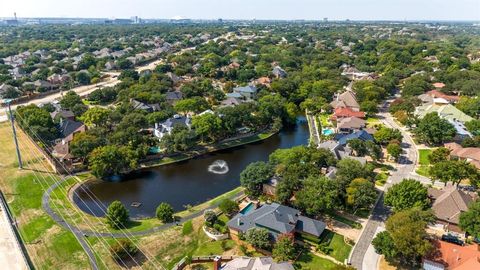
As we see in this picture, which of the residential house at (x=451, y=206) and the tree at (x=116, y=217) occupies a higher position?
the residential house at (x=451, y=206)

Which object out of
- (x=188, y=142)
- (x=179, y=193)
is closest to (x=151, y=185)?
(x=179, y=193)

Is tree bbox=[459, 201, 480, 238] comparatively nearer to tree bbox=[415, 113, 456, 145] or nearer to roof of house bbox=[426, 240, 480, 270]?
roof of house bbox=[426, 240, 480, 270]

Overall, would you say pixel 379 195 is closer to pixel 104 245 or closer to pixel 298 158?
→ pixel 298 158

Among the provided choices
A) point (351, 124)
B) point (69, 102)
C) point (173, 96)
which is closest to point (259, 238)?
point (351, 124)

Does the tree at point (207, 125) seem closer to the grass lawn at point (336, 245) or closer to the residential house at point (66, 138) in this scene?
the residential house at point (66, 138)

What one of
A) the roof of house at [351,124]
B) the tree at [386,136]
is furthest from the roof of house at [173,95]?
the tree at [386,136]

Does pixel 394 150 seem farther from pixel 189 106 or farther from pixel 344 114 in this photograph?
pixel 189 106
